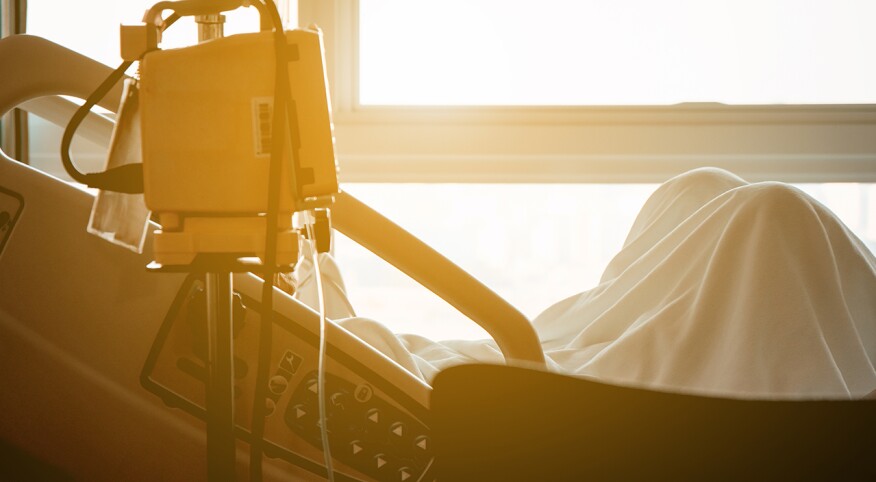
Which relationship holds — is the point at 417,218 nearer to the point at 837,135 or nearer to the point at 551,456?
the point at 837,135

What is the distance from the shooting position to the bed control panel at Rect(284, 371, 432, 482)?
0.80 meters

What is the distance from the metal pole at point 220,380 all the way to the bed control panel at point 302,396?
0.15 m

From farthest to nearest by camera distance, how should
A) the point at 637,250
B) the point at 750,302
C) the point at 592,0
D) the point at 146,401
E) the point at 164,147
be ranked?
the point at 592,0 < the point at 637,250 < the point at 750,302 < the point at 146,401 < the point at 164,147

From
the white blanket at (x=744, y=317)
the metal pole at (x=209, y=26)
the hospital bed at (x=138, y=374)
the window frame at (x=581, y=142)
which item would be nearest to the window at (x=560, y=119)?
the window frame at (x=581, y=142)

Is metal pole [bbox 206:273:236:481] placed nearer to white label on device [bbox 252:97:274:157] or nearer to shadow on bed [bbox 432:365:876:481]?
white label on device [bbox 252:97:274:157]

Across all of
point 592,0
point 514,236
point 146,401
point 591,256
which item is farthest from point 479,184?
point 146,401

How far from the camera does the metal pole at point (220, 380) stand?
2.10ft

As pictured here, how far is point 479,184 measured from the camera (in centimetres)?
237

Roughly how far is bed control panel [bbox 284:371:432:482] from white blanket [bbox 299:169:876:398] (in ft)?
0.64

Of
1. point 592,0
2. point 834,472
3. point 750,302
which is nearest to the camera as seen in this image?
point 834,472

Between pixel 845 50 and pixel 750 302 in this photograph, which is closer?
pixel 750 302

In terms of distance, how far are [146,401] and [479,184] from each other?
166 centimetres

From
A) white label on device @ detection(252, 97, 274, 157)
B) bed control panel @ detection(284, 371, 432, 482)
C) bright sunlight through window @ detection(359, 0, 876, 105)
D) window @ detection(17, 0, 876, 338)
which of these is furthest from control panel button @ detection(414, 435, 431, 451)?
bright sunlight through window @ detection(359, 0, 876, 105)

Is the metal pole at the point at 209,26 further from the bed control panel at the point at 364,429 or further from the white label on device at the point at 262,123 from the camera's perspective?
the bed control panel at the point at 364,429
